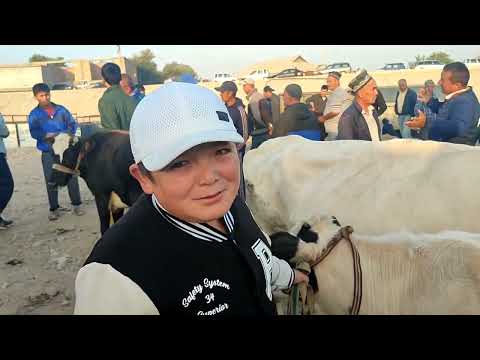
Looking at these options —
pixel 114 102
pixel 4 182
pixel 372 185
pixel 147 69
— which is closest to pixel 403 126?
pixel 114 102

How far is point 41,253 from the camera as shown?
466 cm

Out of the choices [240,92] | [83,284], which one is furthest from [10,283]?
[240,92]

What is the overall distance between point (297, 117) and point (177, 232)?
14.0ft

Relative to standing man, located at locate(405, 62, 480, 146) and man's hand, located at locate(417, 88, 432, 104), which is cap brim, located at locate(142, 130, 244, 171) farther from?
man's hand, located at locate(417, 88, 432, 104)

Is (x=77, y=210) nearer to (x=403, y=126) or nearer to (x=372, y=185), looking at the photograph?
(x=372, y=185)

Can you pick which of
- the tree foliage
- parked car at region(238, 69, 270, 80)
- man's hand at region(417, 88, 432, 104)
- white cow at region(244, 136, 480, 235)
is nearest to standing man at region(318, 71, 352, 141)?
white cow at region(244, 136, 480, 235)

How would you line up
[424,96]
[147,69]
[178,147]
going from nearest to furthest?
1. [178,147]
2. [424,96]
3. [147,69]

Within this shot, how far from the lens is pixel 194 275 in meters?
1.09

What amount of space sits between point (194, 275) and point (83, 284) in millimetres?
277

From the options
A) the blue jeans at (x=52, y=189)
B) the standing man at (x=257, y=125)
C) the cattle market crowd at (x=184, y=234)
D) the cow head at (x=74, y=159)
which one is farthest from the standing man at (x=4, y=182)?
the cattle market crowd at (x=184, y=234)

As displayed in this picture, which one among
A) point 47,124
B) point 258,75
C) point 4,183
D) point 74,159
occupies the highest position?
point 258,75

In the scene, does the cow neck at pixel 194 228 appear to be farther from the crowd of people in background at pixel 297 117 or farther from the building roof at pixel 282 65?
the building roof at pixel 282 65

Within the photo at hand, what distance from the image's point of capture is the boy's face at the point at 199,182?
3.39 ft

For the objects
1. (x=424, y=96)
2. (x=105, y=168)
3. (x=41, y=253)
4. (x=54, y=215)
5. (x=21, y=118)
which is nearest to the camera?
(x=105, y=168)
